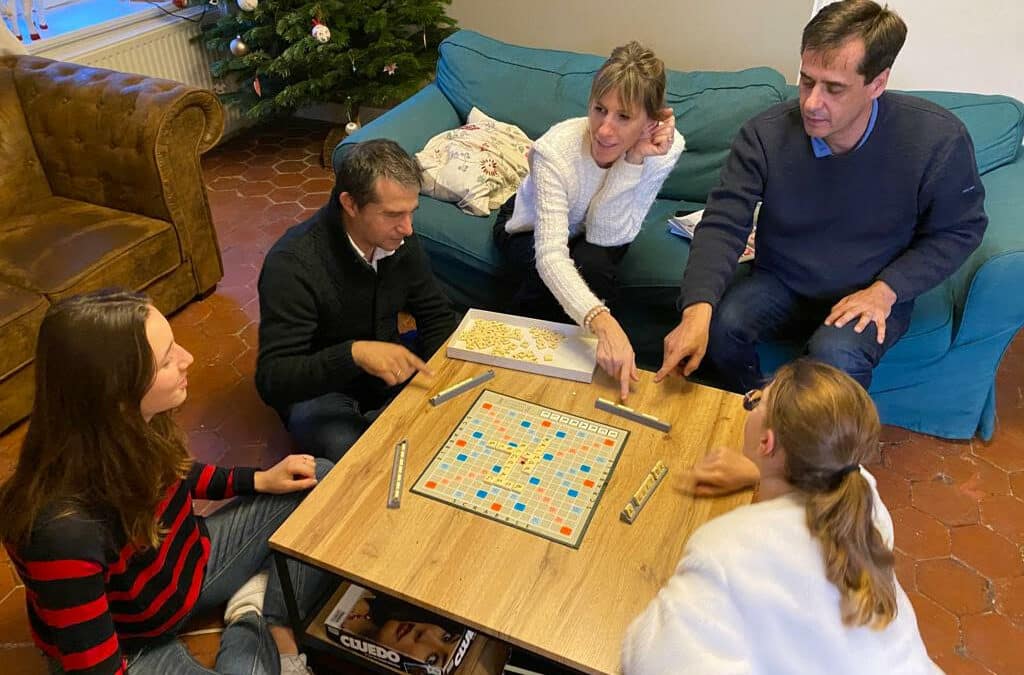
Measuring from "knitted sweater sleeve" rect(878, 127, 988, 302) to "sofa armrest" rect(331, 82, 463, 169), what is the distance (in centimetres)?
158

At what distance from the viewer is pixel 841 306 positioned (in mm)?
1907

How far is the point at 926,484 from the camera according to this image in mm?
2162

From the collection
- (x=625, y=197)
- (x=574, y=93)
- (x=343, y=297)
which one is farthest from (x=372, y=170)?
(x=574, y=93)

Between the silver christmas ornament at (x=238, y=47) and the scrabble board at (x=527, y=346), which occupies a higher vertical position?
the silver christmas ornament at (x=238, y=47)

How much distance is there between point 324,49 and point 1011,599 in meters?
3.22

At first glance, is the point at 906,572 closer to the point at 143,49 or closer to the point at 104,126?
the point at 104,126

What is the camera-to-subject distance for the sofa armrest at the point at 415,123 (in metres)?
2.66

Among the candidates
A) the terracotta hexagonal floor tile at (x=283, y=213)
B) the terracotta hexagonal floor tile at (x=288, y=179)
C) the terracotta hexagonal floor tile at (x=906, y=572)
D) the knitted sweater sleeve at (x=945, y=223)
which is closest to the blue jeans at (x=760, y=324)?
the knitted sweater sleeve at (x=945, y=223)

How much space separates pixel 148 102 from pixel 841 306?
2.21m

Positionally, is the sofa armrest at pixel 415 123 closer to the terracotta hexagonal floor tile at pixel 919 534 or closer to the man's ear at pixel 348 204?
the man's ear at pixel 348 204

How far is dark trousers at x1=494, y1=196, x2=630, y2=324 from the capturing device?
224 cm

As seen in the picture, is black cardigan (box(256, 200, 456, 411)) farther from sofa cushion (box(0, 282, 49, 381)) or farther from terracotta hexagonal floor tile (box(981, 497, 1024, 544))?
terracotta hexagonal floor tile (box(981, 497, 1024, 544))

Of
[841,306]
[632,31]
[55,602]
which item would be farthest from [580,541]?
[632,31]

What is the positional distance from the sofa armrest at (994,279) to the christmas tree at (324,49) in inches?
100
